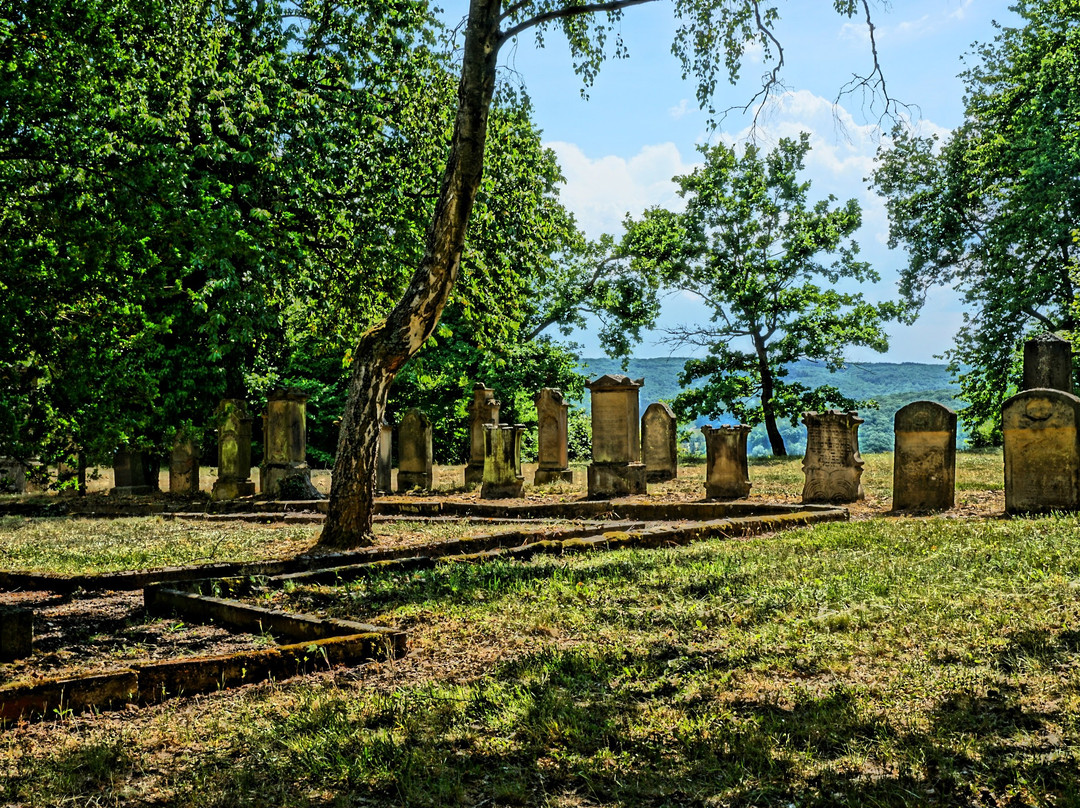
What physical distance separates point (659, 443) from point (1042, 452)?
9680 mm

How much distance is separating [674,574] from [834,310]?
973 inches

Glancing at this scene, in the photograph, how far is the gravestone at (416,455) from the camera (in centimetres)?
1909

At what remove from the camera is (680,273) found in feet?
104

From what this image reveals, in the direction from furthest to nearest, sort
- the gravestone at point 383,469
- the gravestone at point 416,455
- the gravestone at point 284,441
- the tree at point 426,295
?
1. the gravestone at point 416,455
2. the gravestone at point 383,469
3. the gravestone at point 284,441
4. the tree at point 426,295

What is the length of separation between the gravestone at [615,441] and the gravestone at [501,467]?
1435 mm

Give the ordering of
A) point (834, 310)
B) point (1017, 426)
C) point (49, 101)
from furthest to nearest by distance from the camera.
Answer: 1. point (834, 310)
2. point (1017, 426)
3. point (49, 101)

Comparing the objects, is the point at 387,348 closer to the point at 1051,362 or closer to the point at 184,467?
the point at 184,467

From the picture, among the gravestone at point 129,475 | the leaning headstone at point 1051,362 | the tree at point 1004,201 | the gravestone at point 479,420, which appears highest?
the tree at point 1004,201

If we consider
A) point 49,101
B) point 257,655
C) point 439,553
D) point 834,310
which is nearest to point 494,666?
point 257,655

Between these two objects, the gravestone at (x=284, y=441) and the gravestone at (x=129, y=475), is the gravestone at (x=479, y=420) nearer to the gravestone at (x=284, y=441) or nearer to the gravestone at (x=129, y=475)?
the gravestone at (x=284, y=441)

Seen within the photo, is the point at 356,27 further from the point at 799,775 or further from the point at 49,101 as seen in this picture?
the point at 799,775

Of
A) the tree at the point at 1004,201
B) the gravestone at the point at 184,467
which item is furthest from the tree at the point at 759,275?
the gravestone at the point at 184,467

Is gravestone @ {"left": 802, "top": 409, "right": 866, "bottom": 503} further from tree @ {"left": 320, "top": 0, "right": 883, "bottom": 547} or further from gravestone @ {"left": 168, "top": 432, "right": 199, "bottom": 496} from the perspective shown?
gravestone @ {"left": 168, "top": 432, "right": 199, "bottom": 496}

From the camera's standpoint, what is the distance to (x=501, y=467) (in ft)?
53.7
